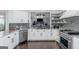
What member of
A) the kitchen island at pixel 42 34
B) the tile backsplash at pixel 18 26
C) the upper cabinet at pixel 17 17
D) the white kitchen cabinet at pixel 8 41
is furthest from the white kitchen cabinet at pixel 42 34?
the white kitchen cabinet at pixel 8 41

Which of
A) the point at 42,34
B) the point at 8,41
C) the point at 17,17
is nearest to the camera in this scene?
the point at 8,41

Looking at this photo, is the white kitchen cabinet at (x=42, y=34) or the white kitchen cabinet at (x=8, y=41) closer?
the white kitchen cabinet at (x=8, y=41)

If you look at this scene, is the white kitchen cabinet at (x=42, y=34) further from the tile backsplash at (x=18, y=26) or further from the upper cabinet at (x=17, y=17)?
the upper cabinet at (x=17, y=17)

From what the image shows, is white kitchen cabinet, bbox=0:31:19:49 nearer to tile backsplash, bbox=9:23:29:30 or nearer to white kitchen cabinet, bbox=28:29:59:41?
tile backsplash, bbox=9:23:29:30

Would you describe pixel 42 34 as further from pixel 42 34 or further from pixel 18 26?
pixel 18 26

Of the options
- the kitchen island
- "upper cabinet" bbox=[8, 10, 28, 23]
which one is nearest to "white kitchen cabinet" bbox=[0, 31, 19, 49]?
"upper cabinet" bbox=[8, 10, 28, 23]

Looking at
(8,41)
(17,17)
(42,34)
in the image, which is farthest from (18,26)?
(8,41)

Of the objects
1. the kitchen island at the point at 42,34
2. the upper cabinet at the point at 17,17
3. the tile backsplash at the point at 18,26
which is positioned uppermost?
the upper cabinet at the point at 17,17

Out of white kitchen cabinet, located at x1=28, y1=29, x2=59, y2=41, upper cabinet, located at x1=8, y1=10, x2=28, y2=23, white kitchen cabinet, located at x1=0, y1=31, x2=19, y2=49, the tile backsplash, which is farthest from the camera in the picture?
white kitchen cabinet, located at x1=28, y1=29, x2=59, y2=41

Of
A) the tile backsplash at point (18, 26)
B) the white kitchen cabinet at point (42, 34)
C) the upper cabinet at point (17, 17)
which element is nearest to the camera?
the upper cabinet at point (17, 17)

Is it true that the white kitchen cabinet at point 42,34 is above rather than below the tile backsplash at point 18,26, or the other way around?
below
